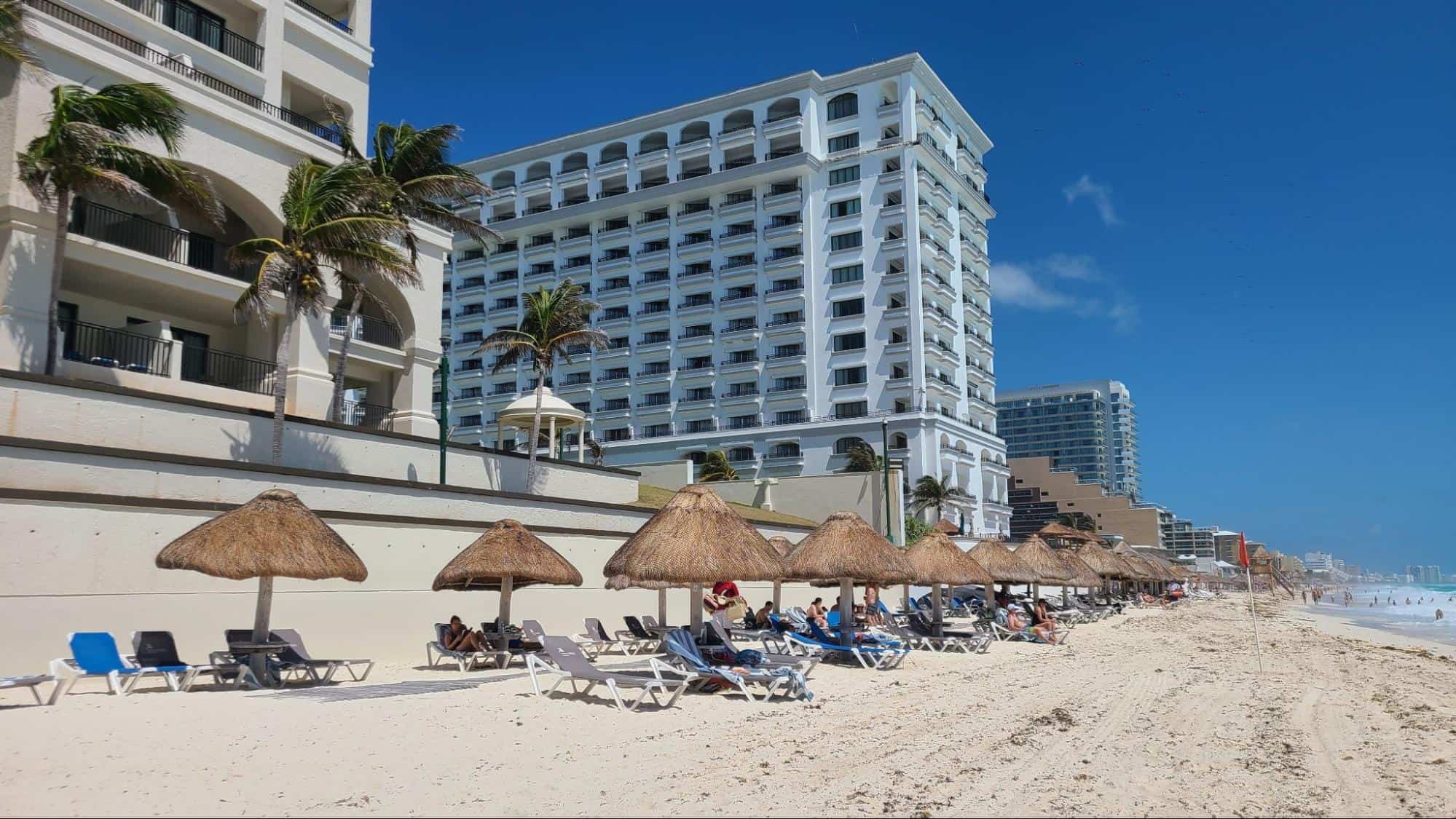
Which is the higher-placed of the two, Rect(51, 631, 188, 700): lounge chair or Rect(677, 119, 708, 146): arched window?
Rect(677, 119, 708, 146): arched window

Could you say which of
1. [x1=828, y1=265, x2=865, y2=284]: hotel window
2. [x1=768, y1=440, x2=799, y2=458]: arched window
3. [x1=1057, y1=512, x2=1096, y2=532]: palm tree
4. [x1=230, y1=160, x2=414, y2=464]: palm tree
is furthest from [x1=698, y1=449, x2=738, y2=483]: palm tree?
[x1=1057, y1=512, x2=1096, y2=532]: palm tree

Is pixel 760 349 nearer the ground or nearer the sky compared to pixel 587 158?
Answer: nearer the ground

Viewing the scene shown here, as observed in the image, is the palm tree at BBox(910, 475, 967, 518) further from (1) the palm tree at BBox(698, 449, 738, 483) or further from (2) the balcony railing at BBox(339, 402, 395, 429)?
(2) the balcony railing at BBox(339, 402, 395, 429)

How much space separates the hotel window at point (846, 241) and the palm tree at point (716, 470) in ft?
54.2

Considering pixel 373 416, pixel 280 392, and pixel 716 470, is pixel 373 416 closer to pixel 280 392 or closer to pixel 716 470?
pixel 280 392

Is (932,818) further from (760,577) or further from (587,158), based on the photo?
(587,158)

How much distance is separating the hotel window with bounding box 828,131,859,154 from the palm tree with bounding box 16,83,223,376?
51.1 metres

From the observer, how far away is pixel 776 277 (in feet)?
216

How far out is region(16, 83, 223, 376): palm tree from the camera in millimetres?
16281

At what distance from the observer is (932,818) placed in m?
6.56

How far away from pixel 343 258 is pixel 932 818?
1685 cm

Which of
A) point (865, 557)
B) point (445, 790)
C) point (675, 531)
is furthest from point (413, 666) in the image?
point (445, 790)

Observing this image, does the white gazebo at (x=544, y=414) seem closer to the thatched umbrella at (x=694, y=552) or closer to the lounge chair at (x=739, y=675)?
the thatched umbrella at (x=694, y=552)

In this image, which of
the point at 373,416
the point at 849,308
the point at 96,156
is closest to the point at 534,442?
the point at 373,416
